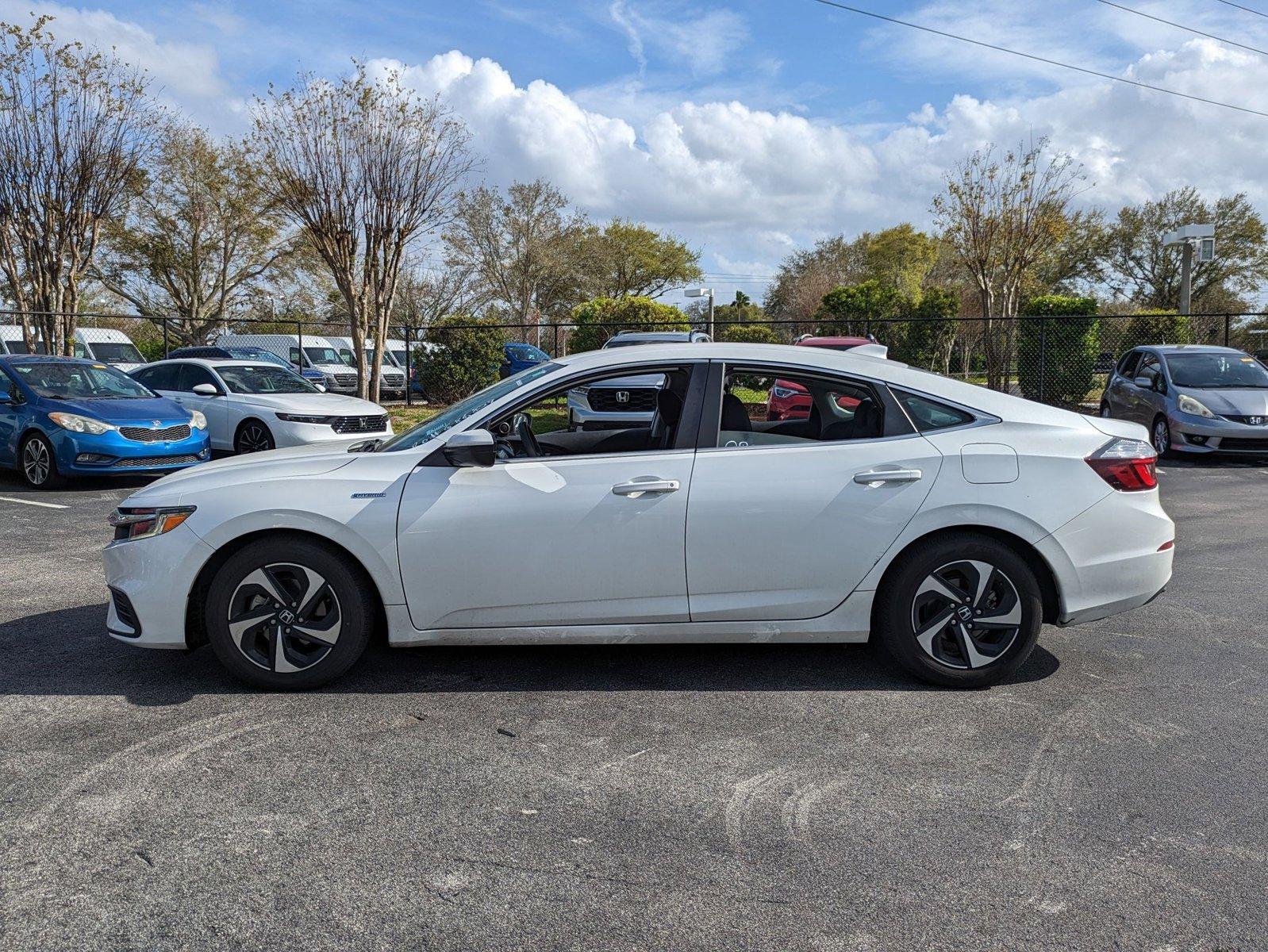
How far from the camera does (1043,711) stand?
4352 millimetres

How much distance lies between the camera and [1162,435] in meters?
14.3

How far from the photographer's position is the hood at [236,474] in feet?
14.9

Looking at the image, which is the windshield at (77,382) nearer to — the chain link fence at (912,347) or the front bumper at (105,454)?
the front bumper at (105,454)

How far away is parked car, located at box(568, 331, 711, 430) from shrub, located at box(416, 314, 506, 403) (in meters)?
15.3

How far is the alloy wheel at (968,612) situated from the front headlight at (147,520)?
10.6 ft

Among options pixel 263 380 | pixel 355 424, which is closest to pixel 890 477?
pixel 355 424

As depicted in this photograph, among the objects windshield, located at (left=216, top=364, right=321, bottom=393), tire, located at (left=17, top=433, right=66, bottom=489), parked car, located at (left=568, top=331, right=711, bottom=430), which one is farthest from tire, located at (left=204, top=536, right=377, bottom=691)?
windshield, located at (left=216, top=364, right=321, bottom=393)

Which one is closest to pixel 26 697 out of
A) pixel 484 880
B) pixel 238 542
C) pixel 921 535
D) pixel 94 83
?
pixel 238 542

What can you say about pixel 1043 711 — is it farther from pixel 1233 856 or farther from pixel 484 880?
pixel 484 880

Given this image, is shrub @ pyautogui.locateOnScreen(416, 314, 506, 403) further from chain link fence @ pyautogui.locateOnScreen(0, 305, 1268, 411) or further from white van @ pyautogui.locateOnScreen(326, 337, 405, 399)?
white van @ pyautogui.locateOnScreen(326, 337, 405, 399)

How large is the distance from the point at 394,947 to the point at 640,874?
72cm

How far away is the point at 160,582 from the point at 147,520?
294 mm

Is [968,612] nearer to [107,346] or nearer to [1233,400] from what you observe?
[1233,400]

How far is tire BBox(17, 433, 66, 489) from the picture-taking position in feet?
36.7
